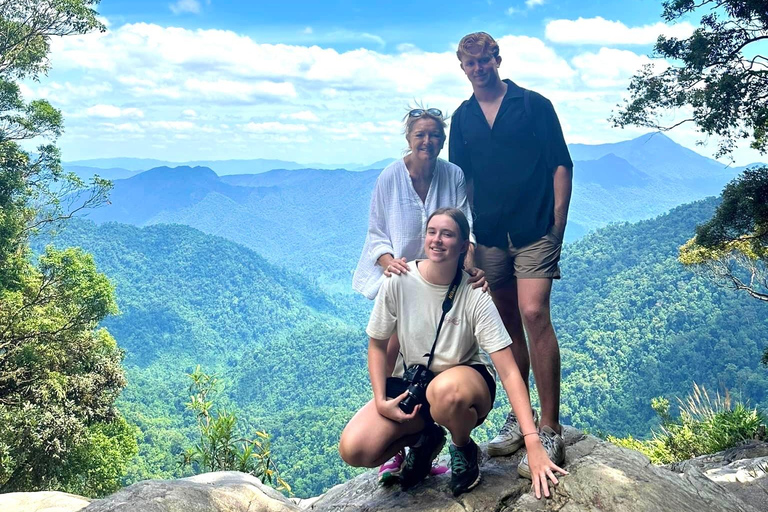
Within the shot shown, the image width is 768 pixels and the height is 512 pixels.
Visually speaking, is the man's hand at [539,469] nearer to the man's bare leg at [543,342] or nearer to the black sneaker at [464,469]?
the black sneaker at [464,469]

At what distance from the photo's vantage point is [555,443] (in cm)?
288

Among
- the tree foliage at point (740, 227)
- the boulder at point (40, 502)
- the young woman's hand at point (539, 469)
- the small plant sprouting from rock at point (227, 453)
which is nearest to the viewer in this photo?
the young woman's hand at point (539, 469)

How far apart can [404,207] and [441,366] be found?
2.68ft

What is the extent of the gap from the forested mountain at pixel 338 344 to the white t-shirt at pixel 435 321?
18.1 ft

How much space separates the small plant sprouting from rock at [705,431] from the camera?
689 centimetres

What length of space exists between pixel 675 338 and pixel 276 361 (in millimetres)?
39999

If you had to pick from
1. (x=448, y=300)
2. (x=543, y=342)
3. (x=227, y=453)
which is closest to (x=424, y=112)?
(x=448, y=300)

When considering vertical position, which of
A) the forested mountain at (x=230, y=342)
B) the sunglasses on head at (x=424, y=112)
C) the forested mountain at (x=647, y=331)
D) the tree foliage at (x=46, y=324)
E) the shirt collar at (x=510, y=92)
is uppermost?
the shirt collar at (x=510, y=92)

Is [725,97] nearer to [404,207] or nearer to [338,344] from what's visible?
[404,207]

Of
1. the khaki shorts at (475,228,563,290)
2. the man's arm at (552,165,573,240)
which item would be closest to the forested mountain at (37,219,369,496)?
the khaki shorts at (475,228,563,290)

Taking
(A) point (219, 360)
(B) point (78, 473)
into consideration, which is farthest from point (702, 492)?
(A) point (219, 360)

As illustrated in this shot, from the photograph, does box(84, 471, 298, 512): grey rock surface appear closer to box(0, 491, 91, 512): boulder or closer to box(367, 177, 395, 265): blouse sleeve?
box(0, 491, 91, 512): boulder

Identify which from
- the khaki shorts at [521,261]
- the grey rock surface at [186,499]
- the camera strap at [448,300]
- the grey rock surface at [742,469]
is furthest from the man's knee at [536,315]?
the grey rock surface at [186,499]

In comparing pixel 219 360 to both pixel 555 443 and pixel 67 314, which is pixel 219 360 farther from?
pixel 555 443
